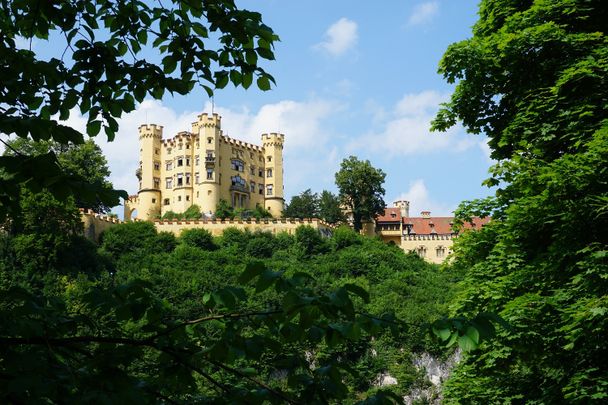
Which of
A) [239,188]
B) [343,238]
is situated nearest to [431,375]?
[343,238]

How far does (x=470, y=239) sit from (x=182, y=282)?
45.3 m

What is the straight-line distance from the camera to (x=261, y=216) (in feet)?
259

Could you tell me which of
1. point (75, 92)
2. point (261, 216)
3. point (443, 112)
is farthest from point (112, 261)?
point (75, 92)

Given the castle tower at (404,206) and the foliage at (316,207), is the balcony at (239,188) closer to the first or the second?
the foliage at (316,207)

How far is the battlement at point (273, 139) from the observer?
90250 mm

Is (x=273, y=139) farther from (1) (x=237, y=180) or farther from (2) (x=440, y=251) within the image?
(2) (x=440, y=251)

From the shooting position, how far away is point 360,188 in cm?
8200

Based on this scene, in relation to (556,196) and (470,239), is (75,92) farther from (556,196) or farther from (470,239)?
(470,239)

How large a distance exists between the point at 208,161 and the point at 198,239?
640 inches

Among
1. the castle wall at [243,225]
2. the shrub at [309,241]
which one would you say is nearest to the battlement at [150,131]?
the castle wall at [243,225]

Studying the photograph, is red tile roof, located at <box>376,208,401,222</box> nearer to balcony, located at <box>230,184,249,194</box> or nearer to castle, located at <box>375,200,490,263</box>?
castle, located at <box>375,200,490,263</box>

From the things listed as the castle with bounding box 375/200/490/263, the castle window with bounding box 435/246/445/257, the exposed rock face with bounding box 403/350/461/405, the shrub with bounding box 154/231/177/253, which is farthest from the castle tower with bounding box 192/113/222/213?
the exposed rock face with bounding box 403/350/461/405

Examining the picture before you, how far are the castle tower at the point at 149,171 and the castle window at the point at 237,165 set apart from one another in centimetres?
859

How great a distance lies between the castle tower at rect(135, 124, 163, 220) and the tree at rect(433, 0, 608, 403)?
67.2 meters
